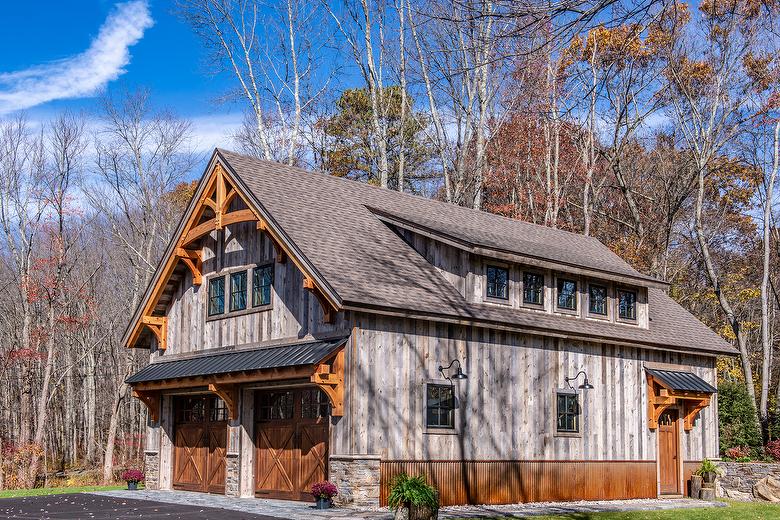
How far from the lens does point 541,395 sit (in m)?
20.9

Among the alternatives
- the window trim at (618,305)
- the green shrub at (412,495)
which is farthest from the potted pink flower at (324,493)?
the window trim at (618,305)

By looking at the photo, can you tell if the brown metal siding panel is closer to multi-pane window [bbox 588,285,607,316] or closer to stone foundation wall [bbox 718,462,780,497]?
stone foundation wall [bbox 718,462,780,497]

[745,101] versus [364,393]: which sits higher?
[745,101]

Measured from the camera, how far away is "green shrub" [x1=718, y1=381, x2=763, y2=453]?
28.2m

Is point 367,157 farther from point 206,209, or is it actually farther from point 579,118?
point 206,209

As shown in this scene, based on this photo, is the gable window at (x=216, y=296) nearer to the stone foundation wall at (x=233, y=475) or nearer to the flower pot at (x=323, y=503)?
the stone foundation wall at (x=233, y=475)

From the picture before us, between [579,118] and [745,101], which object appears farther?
[579,118]

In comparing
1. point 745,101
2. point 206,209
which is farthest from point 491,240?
point 745,101

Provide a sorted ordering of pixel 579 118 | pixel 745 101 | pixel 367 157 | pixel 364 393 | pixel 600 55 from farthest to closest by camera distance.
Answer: pixel 367 157, pixel 579 118, pixel 600 55, pixel 745 101, pixel 364 393

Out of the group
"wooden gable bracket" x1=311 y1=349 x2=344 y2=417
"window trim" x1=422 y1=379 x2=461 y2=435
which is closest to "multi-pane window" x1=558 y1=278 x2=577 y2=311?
"window trim" x1=422 y1=379 x2=461 y2=435

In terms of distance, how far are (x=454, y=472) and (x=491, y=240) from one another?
19.4ft

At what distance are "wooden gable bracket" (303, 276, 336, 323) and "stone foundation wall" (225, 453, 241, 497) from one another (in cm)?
476

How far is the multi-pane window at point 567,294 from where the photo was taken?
73.7 feet

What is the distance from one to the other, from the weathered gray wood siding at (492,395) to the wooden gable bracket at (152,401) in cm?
783
